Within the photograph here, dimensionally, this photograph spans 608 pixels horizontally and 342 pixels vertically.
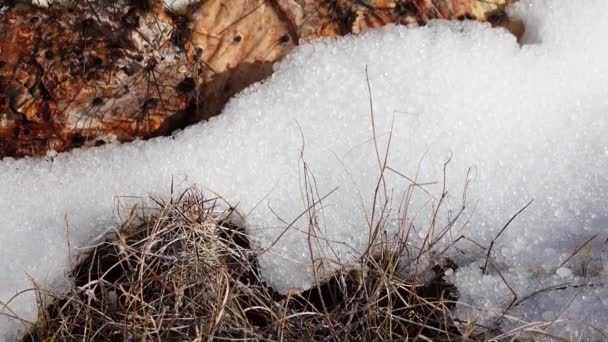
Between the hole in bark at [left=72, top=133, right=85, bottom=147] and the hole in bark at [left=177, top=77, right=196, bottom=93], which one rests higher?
Answer: the hole in bark at [left=177, top=77, right=196, bottom=93]

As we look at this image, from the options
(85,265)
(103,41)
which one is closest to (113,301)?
(85,265)

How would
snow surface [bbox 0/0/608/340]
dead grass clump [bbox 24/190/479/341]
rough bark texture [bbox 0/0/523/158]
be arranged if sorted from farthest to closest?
rough bark texture [bbox 0/0/523/158] < snow surface [bbox 0/0/608/340] < dead grass clump [bbox 24/190/479/341]

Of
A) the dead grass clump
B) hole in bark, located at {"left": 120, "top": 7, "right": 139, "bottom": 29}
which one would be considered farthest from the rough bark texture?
the dead grass clump

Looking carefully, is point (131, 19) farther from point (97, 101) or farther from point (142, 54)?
point (97, 101)

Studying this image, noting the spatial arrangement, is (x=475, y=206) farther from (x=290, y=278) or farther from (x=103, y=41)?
(x=103, y=41)

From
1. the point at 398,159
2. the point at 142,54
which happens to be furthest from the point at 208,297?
the point at 142,54

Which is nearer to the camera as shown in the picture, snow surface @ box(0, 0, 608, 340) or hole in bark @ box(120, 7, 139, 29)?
snow surface @ box(0, 0, 608, 340)

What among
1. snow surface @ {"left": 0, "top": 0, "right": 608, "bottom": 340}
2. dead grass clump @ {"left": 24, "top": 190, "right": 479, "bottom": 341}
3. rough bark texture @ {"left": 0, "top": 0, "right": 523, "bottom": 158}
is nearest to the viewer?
dead grass clump @ {"left": 24, "top": 190, "right": 479, "bottom": 341}

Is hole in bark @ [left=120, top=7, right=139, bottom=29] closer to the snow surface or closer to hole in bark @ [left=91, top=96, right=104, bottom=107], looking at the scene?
hole in bark @ [left=91, top=96, right=104, bottom=107]
